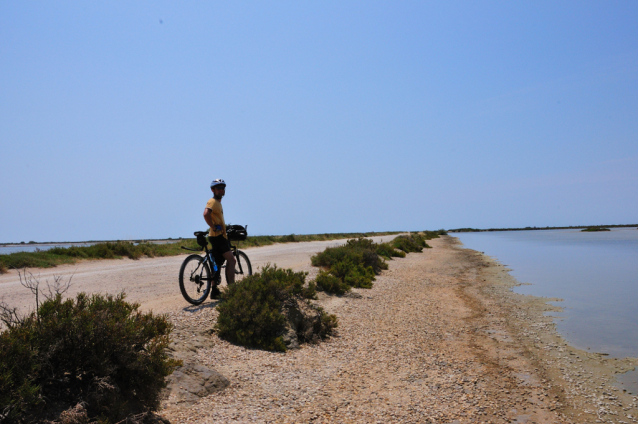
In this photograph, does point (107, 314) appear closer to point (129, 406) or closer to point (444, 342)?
point (129, 406)

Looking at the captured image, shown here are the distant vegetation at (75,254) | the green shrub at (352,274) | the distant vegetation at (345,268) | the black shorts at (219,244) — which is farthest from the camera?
the distant vegetation at (75,254)

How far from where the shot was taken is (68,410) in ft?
11.1

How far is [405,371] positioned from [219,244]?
4314 mm

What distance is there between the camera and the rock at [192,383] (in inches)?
184

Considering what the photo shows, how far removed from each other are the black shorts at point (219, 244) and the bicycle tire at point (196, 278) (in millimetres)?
371

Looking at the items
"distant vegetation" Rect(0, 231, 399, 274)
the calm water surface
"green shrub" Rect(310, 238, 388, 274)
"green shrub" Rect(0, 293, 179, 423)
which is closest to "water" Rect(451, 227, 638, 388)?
the calm water surface

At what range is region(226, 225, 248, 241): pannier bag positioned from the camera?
9.14 meters

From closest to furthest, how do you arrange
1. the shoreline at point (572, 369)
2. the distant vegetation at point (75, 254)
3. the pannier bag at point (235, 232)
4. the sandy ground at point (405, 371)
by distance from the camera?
the sandy ground at point (405, 371), the shoreline at point (572, 369), the pannier bag at point (235, 232), the distant vegetation at point (75, 254)

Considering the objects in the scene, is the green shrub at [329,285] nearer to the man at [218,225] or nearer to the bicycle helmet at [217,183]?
the man at [218,225]

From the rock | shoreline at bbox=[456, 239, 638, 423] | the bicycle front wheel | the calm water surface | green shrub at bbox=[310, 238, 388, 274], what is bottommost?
the calm water surface

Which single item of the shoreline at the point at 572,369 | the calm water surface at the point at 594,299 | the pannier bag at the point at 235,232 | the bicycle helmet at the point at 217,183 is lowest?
A: the calm water surface at the point at 594,299

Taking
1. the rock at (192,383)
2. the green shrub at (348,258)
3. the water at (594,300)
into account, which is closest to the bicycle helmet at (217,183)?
the rock at (192,383)

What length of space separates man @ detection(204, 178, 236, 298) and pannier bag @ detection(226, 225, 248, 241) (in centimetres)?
55

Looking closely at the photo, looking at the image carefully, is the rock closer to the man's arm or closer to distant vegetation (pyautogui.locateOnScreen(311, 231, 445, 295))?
the man's arm
